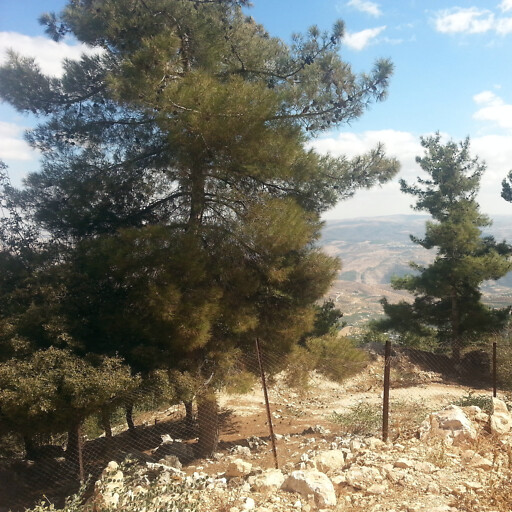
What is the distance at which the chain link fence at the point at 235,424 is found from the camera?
614 centimetres

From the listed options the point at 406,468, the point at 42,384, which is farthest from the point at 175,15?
the point at 406,468

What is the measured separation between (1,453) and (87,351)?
3036 mm

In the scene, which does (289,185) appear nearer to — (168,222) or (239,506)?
(168,222)

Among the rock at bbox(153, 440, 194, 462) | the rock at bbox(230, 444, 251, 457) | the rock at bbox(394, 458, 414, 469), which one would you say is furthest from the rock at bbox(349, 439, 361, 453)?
the rock at bbox(153, 440, 194, 462)

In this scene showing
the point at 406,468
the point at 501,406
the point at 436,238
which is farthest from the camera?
the point at 436,238

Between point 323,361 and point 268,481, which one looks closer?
point 268,481

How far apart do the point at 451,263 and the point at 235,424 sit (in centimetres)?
1010

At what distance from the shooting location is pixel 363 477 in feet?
14.3

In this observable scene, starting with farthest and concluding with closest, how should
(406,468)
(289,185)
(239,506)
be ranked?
(289,185) → (406,468) → (239,506)

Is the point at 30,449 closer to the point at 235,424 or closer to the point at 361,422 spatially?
the point at 235,424

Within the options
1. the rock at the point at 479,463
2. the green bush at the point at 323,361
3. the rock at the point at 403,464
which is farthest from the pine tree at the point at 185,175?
the rock at the point at 479,463

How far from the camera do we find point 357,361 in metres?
8.16

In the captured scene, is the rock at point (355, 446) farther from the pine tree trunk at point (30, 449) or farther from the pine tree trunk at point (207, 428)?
the pine tree trunk at point (30, 449)

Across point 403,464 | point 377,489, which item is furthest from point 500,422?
point 377,489
